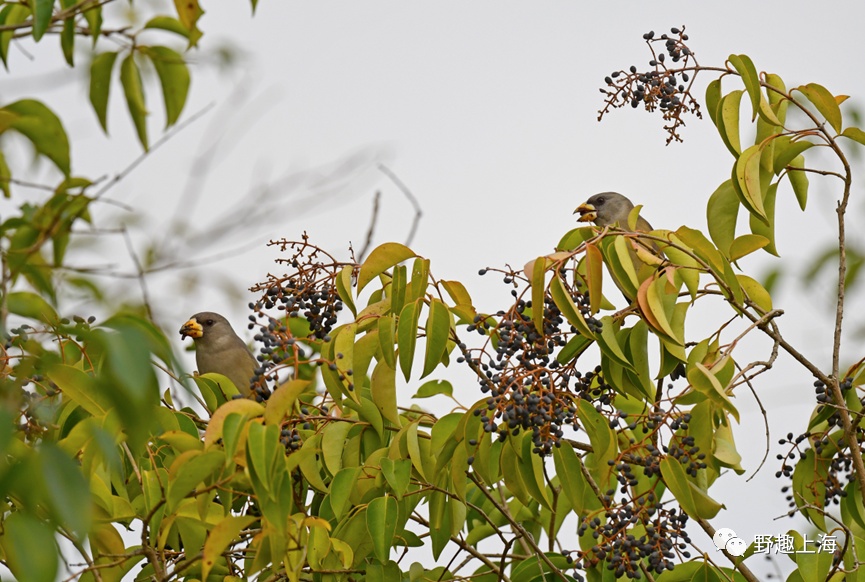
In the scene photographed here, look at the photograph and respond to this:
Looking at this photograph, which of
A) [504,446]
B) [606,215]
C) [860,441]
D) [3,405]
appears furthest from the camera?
[606,215]

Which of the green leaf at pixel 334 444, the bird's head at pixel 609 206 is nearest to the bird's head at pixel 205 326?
the bird's head at pixel 609 206

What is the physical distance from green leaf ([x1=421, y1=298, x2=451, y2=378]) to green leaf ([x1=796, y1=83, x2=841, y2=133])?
1077 millimetres

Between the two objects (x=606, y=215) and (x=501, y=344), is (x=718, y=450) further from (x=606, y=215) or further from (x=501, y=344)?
(x=606, y=215)

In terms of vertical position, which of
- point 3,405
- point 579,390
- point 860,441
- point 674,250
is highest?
point 674,250

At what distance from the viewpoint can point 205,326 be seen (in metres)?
5.95

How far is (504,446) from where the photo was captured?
8.90 ft

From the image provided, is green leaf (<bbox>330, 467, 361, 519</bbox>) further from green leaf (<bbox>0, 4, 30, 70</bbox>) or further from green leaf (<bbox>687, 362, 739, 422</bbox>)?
green leaf (<bbox>0, 4, 30, 70</bbox>)

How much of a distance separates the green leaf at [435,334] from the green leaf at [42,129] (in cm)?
88

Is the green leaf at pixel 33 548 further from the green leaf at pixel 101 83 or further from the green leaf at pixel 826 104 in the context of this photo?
the green leaf at pixel 826 104

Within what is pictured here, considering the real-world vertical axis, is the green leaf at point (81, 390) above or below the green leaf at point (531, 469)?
above

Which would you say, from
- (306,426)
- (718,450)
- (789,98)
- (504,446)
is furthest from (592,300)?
(306,426)

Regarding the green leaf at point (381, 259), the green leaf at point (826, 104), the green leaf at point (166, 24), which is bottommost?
the green leaf at point (381, 259)

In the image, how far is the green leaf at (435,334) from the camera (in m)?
2.60

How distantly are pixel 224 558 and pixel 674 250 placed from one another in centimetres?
142
